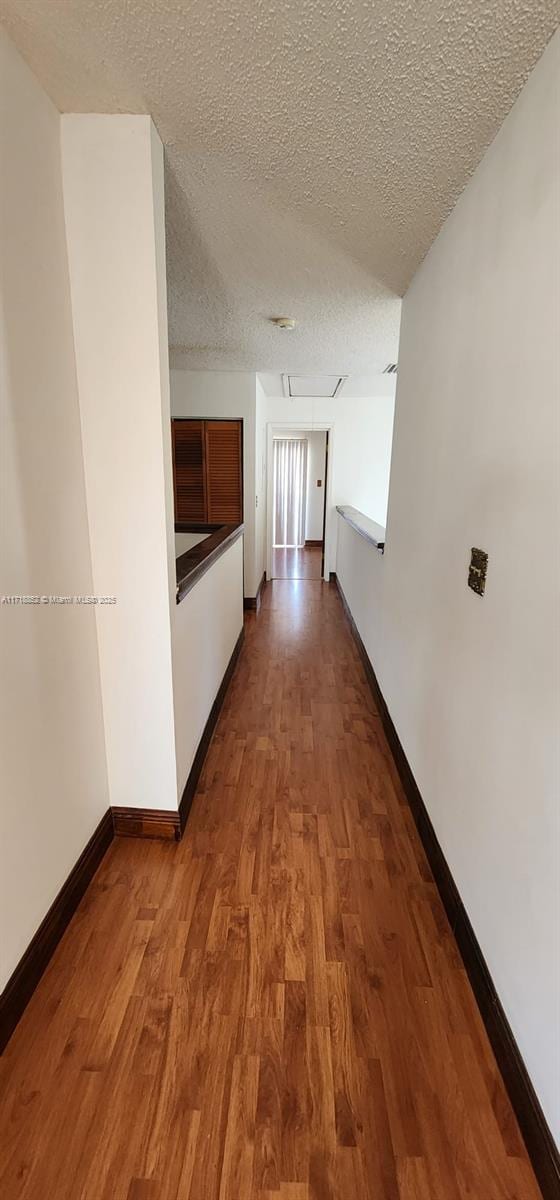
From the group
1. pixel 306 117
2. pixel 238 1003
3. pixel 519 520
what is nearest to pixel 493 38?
pixel 306 117

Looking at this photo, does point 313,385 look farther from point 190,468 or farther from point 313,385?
point 190,468

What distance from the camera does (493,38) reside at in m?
1.01

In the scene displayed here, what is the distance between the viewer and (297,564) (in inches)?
283

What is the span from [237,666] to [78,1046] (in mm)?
2374

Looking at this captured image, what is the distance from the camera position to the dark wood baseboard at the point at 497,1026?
0.94m

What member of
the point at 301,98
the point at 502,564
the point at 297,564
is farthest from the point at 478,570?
the point at 297,564

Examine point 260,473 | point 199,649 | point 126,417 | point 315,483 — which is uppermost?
point 126,417

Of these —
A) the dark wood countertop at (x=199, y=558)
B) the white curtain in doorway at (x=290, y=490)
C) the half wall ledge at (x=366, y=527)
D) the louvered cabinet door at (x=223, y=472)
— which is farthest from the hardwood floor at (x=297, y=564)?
the dark wood countertop at (x=199, y=558)

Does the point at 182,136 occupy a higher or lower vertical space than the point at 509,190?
higher

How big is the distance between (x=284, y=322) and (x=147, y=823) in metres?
2.81

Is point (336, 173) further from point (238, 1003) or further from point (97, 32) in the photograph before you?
point (238, 1003)

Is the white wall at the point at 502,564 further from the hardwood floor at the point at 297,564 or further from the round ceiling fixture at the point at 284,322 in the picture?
the hardwood floor at the point at 297,564

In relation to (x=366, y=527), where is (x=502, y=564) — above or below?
above

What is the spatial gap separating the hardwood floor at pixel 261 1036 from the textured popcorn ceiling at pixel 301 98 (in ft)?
7.24
